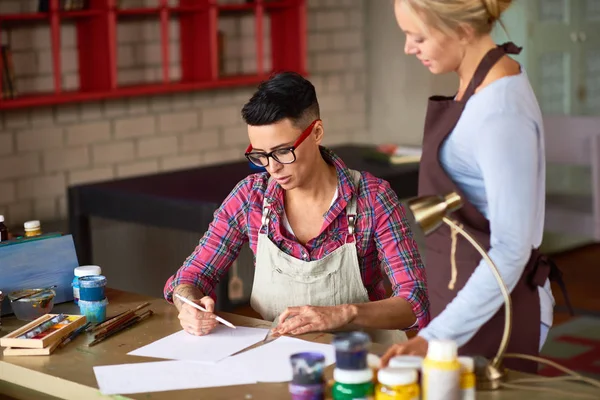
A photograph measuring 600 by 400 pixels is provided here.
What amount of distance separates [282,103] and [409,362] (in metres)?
1.03

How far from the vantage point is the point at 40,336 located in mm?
2387

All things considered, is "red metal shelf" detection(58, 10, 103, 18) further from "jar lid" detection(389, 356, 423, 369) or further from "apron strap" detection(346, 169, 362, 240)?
"jar lid" detection(389, 356, 423, 369)

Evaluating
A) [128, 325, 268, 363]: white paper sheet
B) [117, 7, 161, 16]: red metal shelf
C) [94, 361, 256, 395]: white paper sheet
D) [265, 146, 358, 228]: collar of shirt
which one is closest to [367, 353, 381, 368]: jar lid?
[94, 361, 256, 395]: white paper sheet

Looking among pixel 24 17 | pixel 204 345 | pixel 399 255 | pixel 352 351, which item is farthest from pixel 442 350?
pixel 24 17

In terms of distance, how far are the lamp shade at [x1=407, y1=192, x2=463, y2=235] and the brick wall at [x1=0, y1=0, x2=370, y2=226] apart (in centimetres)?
379

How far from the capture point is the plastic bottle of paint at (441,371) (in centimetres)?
172

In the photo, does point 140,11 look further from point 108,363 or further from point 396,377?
point 396,377

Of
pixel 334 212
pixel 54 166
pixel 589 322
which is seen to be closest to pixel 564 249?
pixel 589 322

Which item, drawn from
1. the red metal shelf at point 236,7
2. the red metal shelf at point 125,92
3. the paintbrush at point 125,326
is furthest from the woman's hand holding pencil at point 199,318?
the red metal shelf at point 236,7

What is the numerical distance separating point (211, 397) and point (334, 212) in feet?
2.73

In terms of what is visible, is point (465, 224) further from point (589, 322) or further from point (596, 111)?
point (596, 111)

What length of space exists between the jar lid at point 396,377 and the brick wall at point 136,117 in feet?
12.7

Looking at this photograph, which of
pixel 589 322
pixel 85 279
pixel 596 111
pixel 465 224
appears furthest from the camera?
pixel 596 111

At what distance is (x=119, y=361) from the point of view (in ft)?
7.50
